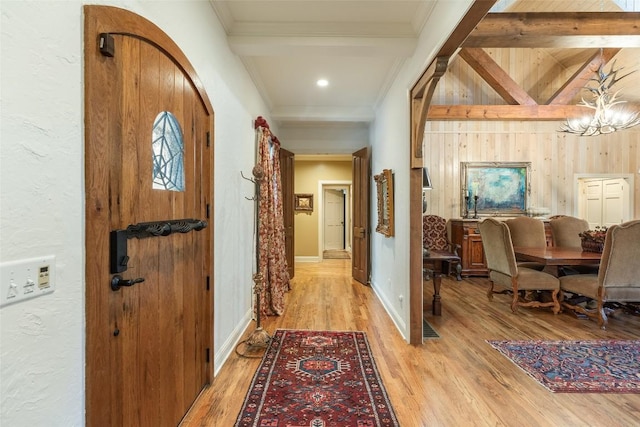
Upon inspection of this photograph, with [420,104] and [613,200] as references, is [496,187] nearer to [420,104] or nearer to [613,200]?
[613,200]

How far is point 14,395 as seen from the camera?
2.68 ft

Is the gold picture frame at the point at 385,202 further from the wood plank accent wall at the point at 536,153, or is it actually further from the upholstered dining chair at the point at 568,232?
the upholstered dining chair at the point at 568,232

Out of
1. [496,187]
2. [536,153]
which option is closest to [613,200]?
[536,153]

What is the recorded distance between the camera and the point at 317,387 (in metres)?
2.07

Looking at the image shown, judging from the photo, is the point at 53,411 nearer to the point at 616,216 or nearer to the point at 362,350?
the point at 362,350

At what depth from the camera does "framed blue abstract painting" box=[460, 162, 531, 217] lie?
230 inches

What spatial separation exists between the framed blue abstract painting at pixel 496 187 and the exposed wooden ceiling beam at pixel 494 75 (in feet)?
4.00

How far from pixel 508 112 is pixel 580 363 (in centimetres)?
446

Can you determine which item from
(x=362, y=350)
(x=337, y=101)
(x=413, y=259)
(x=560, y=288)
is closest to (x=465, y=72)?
(x=337, y=101)

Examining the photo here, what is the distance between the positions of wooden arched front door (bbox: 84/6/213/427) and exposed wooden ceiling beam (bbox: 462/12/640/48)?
2505 mm

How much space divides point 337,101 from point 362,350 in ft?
11.2

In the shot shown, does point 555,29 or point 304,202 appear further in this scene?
point 304,202

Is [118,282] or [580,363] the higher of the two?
[118,282]

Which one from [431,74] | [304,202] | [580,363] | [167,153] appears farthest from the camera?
[304,202]
